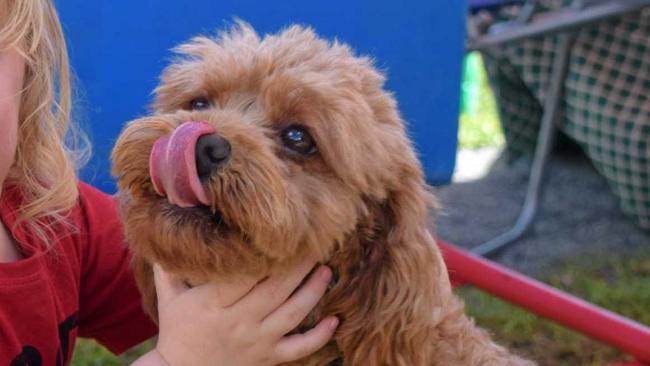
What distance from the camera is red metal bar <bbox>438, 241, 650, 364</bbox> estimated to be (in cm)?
207

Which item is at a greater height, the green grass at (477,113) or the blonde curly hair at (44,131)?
the blonde curly hair at (44,131)

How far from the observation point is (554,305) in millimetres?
2174

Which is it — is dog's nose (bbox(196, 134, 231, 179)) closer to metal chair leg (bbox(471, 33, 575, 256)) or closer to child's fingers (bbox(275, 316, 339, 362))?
child's fingers (bbox(275, 316, 339, 362))

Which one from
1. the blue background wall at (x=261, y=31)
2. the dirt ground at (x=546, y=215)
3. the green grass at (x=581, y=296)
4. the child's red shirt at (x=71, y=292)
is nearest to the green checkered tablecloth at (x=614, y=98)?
the dirt ground at (x=546, y=215)

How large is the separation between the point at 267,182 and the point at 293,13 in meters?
1.04

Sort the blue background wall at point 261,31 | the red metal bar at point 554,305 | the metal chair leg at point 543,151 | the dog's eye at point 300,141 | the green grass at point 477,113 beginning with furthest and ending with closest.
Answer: the green grass at point 477,113 → the metal chair leg at point 543,151 → the blue background wall at point 261,31 → the red metal bar at point 554,305 → the dog's eye at point 300,141

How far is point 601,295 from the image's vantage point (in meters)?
3.24

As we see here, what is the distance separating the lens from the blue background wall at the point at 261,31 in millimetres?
2211

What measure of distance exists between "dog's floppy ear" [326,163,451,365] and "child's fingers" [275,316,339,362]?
0.02 metres

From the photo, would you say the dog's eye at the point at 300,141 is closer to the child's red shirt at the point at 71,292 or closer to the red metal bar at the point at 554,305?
the child's red shirt at the point at 71,292

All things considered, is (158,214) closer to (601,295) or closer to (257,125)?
(257,125)

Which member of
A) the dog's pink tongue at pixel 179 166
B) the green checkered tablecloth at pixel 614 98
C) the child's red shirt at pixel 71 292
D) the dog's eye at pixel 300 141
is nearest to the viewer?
the dog's pink tongue at pixel 179 166

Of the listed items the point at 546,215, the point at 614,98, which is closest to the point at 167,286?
the point at 614,98

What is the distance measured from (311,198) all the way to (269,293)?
20cm
